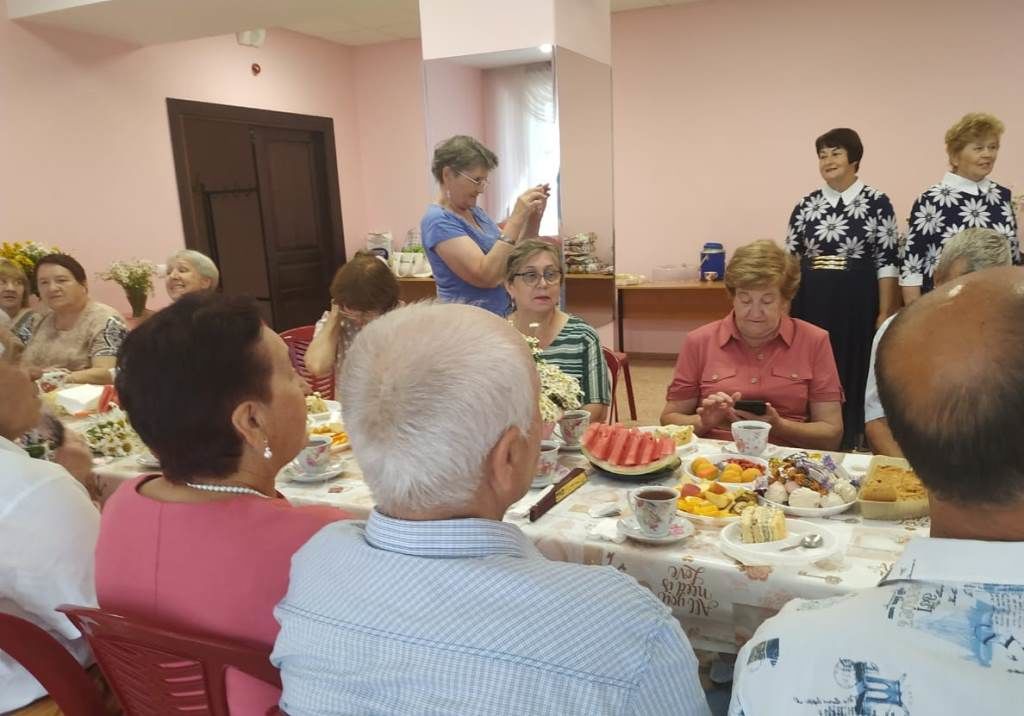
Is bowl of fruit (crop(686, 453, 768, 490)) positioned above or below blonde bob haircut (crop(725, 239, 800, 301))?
below

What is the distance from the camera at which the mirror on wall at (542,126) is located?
139 inches

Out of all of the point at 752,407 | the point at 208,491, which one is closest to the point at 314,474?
the point at 208,491

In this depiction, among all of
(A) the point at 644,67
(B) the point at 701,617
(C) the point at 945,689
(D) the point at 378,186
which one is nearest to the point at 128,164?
(D) the point at 378,186

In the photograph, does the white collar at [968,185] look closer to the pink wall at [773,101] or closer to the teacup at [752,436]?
the pink wall at [773,101]

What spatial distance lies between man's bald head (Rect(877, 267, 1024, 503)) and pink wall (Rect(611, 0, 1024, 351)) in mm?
5447

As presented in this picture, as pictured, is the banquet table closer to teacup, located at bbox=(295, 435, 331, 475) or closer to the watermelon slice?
the watermelon slice

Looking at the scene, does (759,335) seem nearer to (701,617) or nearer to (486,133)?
(701,617)

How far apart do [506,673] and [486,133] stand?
3319 millimetres

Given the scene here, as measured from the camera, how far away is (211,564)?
1088 millimetres

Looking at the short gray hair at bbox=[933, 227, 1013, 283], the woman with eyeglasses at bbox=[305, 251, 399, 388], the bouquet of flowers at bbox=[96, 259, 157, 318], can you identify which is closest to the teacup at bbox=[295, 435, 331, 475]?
the woman with eyeglasses at bbox=[305, 251, 399, 388]

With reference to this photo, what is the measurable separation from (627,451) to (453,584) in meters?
1.08

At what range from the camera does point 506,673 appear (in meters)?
0.76

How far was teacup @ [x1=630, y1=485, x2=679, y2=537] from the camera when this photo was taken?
1421 millimetres

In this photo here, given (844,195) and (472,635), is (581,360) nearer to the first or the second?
(472,635)
